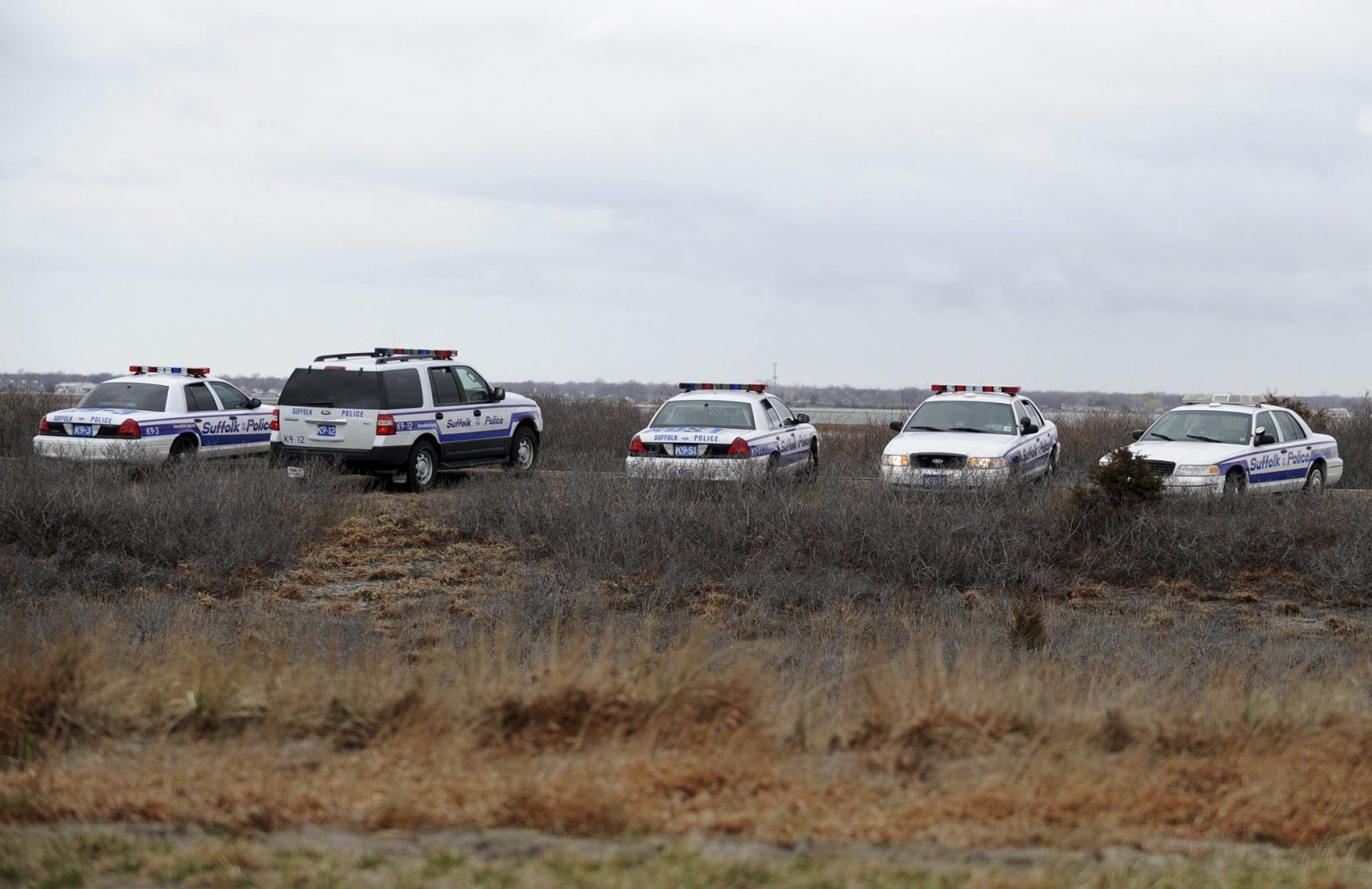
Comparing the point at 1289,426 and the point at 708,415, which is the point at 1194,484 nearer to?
the point at 1289,426

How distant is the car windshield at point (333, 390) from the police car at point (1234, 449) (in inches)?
400

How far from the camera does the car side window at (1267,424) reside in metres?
18.4

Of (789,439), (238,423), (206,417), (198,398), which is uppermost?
(198,398)

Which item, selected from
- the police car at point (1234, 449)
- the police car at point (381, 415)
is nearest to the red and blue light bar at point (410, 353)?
the police car at point (381, 415)

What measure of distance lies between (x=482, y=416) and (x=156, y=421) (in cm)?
487

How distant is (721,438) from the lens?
58.0 feet

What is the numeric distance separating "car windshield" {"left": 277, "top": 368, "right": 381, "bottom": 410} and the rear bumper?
0.62 metres

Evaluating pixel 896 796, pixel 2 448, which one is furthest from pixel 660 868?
pixel 2 448

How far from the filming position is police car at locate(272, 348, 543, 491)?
18172mm

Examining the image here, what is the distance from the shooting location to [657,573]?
13.9m

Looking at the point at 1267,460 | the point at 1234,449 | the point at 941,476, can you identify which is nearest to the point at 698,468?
the point at 941,476

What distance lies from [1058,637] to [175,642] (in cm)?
710

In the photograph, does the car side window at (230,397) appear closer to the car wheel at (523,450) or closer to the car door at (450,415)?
the car door at (450,415)

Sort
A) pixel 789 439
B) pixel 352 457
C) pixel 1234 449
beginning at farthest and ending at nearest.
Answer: pixel 789 439, pixel 352 457, pixel 1234 449
